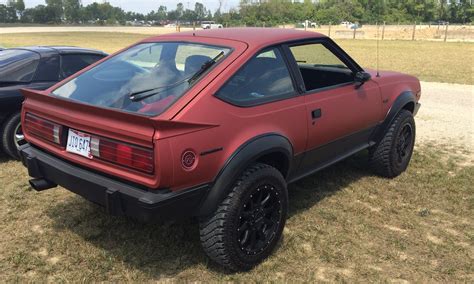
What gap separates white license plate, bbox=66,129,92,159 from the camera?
9.33 feet

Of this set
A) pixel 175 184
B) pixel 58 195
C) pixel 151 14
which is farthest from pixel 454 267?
pixel 151 14

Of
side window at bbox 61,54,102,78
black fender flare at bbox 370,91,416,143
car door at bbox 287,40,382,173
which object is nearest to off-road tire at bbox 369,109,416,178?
black fender flare at bbox 370,91,416,143

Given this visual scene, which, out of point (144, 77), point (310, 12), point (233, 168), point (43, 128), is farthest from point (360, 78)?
point (310, 12)

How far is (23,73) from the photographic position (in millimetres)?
5297

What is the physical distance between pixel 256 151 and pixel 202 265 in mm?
902

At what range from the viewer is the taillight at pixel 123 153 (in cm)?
253

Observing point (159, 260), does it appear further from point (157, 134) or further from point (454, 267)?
point (454, 267)

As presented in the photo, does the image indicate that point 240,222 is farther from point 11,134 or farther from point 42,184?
point 11,134

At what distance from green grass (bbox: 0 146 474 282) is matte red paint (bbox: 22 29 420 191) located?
0.74 m

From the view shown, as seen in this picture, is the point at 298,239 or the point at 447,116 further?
the point at 447,116

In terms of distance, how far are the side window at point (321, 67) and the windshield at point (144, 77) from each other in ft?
3.59

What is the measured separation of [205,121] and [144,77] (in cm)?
79

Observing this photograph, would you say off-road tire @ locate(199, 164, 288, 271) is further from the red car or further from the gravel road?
the gravel road

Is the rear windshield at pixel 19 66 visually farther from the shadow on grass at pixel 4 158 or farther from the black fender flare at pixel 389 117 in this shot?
the black fender flare at pixel 389 117
